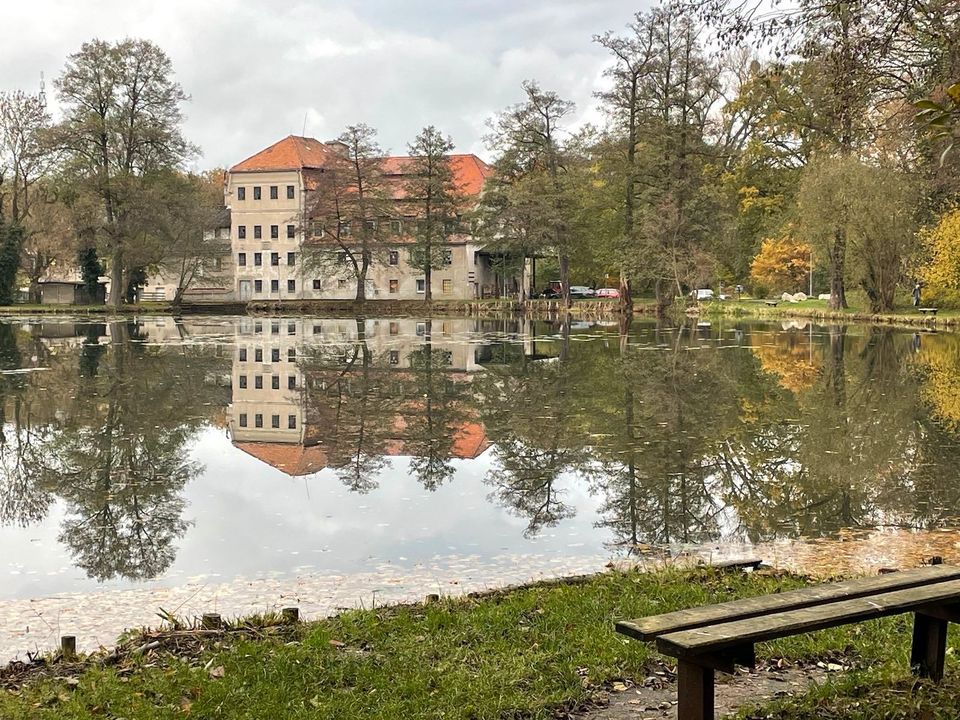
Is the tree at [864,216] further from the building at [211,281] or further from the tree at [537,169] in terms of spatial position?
the building at [211,281]

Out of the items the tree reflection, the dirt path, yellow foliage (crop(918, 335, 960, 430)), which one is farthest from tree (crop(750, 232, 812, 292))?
the dirt path

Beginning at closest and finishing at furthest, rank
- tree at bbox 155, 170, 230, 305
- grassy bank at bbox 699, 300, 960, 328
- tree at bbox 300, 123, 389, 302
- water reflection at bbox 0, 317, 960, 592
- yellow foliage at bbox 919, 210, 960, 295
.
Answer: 1. water reflection at bbox 0, 317, 960, 592
2. yellow foliage at bbox 919, 210, 960, 295
3. grassy bank at bbox 699, 300, 960, 328
4. tree at bbox 155, 170, 230, 305
5. tree at bbox 300, 123, 389, 302

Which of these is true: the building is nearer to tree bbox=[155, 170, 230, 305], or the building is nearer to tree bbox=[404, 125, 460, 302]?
tree bbox=[155, 170, 230, 305]

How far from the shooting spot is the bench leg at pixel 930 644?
166 inches

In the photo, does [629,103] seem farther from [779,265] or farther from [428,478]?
[428,478]

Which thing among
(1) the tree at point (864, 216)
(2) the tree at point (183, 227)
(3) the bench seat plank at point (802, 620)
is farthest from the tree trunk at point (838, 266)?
(2) the tree at point (183, 227)

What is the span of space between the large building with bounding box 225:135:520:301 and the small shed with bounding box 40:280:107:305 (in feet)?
44.9

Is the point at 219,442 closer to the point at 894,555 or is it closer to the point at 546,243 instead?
the point at 894,555

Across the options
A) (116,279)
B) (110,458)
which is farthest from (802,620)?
(116,279)

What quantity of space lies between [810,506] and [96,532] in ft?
20.9

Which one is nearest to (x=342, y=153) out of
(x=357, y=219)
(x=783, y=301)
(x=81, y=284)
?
(x=357, y=219)

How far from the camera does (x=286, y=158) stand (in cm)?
7488

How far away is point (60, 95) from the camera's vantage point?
5588 cm

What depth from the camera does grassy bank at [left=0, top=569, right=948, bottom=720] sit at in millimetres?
4266
